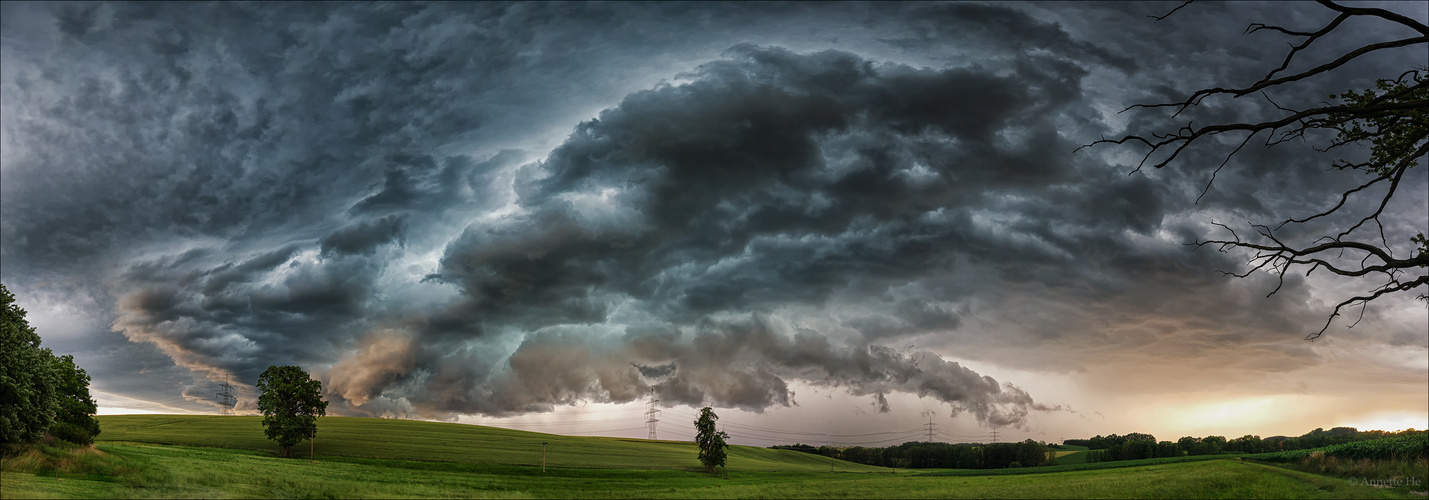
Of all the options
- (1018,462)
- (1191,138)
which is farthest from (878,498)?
(1018,462)

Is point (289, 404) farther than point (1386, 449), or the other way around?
point (289, 404)

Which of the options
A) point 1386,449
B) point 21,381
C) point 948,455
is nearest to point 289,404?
point 21,381

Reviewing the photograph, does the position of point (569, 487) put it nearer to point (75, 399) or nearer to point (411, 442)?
point (75, 399)

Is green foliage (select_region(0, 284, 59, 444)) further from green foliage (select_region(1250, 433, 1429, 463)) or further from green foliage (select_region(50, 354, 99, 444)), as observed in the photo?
green foliage (select_region(1250, 433, 1429, 463))

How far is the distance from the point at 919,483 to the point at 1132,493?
16.6 m

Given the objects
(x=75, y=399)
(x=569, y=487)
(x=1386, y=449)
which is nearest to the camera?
(x=1386, y=449)

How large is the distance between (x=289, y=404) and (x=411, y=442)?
77.2 feet

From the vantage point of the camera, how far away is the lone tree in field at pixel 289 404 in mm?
82750

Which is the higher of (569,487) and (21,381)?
(21,381)

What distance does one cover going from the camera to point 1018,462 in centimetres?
13862

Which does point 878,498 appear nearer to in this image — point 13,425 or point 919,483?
point 919,483

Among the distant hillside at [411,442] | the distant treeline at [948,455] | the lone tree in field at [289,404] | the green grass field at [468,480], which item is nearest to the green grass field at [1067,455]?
the distant treeline at [948,455]

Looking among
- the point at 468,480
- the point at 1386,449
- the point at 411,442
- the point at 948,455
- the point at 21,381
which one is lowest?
the point at 948,455

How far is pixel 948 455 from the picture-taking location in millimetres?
154375
